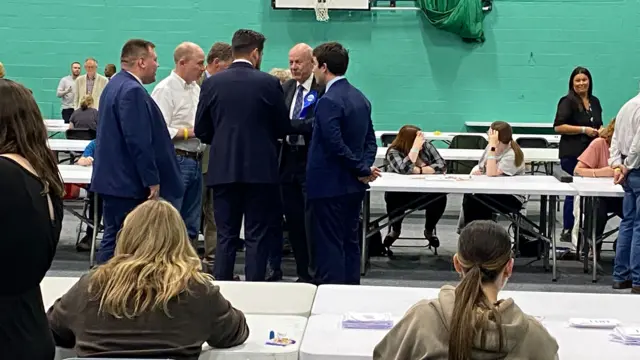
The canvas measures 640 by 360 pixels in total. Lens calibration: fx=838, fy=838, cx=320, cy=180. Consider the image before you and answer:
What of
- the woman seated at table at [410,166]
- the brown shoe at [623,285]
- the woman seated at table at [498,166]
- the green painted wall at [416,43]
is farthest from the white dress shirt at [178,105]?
the green painted wall at [416,43]

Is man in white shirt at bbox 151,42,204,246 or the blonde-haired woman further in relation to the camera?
man in white shirt at bbox 151,42,204,246

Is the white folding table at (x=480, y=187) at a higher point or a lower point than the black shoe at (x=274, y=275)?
higher

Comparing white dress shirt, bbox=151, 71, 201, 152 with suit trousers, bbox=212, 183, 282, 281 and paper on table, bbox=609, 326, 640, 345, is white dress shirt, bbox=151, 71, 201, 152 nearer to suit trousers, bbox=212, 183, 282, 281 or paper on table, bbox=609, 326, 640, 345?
suit trousers, bbox=212, 183, 282, 281

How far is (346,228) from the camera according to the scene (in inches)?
179

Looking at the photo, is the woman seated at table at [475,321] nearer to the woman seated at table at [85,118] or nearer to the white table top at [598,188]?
the white table top at [598,188]

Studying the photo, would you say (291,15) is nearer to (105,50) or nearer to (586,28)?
(105,50)

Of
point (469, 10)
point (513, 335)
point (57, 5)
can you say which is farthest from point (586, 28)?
point (513, 335)

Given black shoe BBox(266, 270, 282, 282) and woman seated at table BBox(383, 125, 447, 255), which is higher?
woman seated at table BBox(383, 125, 447, 255)

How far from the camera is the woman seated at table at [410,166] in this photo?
19.0 ft

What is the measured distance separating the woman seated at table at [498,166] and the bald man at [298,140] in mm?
1447

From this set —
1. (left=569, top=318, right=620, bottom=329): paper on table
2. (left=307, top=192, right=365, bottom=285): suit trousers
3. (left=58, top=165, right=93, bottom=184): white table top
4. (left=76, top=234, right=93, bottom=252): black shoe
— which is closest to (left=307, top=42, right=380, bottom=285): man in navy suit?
(left=307, top=192, right=365, bottom=285): suit trousers

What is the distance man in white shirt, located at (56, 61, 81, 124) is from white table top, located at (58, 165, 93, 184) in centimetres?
496

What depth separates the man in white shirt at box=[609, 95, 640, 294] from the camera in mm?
4891

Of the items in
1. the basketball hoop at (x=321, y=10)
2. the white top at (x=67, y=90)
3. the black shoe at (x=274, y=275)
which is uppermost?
the basketball hoop at (x=321, y=10)
